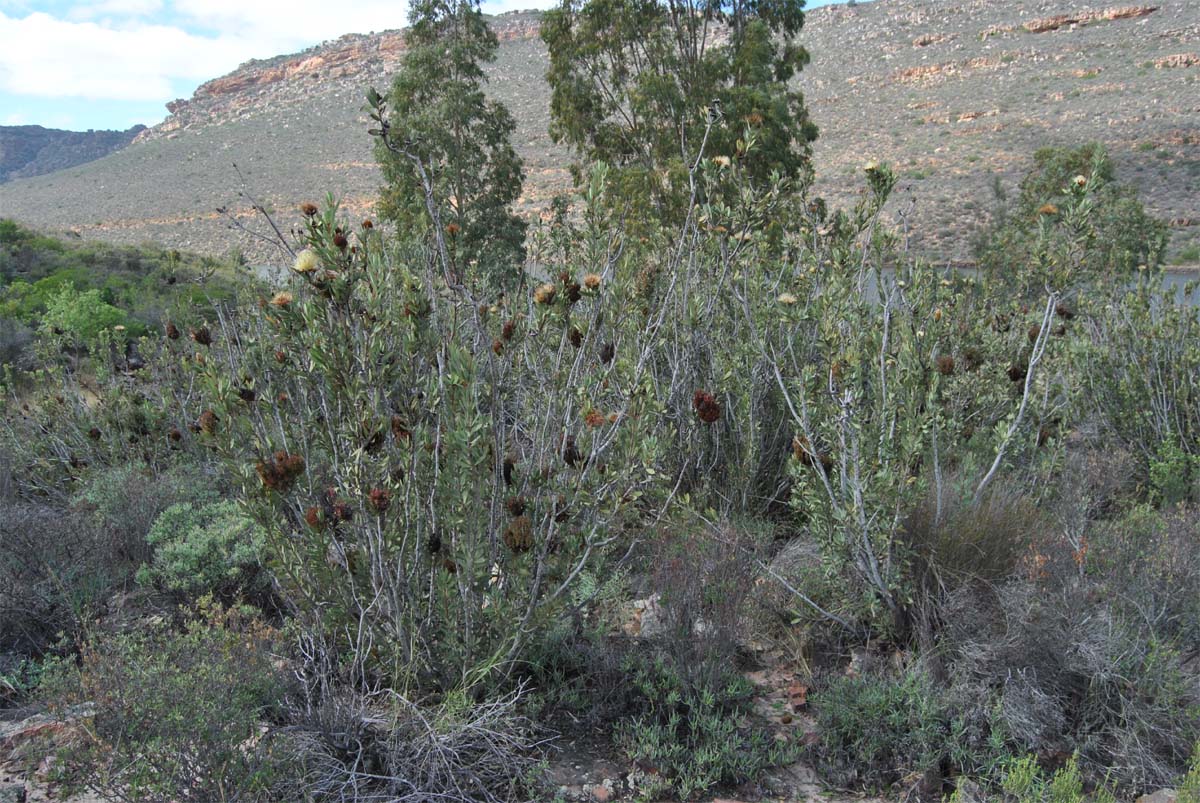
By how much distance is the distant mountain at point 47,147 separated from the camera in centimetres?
8856

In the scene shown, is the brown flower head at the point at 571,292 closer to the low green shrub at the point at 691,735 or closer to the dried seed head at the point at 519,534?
the dried seed head at the point at 519,534

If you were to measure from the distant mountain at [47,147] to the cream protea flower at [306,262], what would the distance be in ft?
330

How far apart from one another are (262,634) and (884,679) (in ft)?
7.63

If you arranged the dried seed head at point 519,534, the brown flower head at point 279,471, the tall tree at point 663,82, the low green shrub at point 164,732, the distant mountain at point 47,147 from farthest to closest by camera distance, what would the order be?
the distant mountain at point 47,147
the tall tree at point 663,82
the dried seed head at point 519,534
the brown flower head at point 279,471
the low green shrub at point 164,732

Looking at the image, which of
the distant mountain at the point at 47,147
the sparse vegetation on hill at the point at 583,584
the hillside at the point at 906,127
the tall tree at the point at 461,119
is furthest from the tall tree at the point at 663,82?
the distant mountain at the point at 47,147

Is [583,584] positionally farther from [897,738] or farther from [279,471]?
[279,471]

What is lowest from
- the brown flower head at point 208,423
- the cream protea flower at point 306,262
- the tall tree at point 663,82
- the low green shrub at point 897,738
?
the low green shrub at point 897,738

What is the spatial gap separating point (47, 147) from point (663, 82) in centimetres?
10469

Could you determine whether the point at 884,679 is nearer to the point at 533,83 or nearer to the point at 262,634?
the point at 262,634

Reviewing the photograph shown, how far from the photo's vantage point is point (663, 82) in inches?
519

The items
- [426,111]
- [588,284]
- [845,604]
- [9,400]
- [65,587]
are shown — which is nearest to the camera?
[588,284]

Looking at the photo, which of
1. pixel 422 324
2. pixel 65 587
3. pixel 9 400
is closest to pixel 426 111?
pixel 9 400

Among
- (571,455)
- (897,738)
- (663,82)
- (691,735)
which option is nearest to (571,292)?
(571,455)

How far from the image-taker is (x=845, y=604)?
3.33 metres
